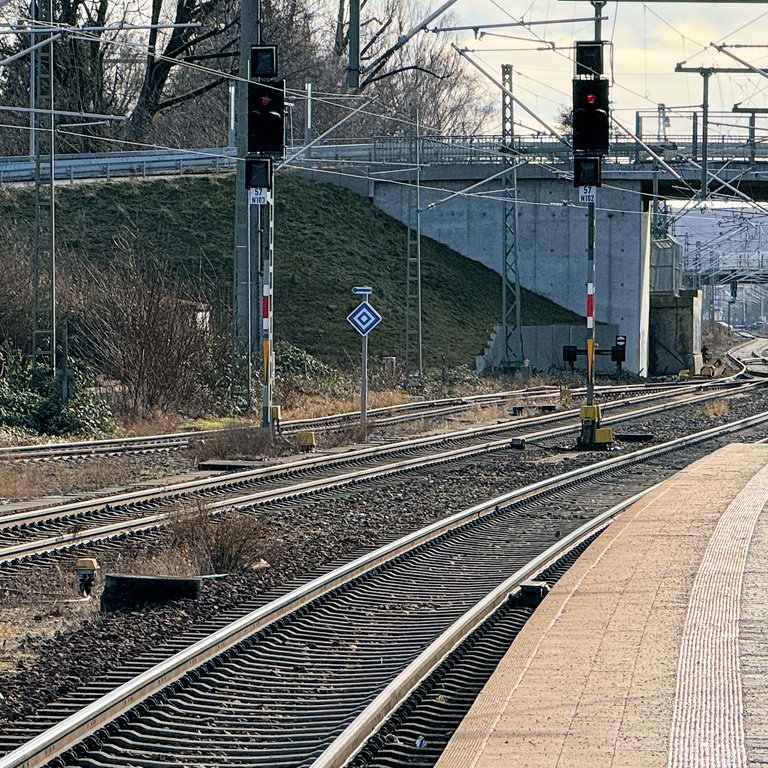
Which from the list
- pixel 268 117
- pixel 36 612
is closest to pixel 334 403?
pixel 268 117

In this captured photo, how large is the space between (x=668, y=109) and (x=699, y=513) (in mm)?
39288

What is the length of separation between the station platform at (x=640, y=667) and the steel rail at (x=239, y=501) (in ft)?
15.1

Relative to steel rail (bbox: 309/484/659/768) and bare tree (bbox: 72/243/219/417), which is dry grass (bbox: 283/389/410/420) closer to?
bare tree (bbox: 72/243/219/417)

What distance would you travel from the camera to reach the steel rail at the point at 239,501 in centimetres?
1325

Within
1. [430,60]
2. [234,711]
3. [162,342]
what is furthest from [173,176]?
[234,711]

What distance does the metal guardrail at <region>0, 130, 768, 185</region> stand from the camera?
2189 inches

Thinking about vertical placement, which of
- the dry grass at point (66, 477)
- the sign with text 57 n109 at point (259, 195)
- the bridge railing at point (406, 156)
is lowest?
the dry grass at point (66, 477)

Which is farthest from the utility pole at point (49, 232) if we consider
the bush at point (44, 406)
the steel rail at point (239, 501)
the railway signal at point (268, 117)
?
the steel rail at point (239, 501)

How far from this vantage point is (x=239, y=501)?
1712cm

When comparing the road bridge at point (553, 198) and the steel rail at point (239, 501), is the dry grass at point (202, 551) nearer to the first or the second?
the steel rail at point (239, 501)

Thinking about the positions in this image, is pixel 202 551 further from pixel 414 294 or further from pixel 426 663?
pixel 414 294

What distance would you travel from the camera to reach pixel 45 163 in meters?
63.9

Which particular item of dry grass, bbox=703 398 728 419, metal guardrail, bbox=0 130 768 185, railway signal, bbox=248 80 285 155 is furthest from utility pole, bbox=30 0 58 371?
metal guardrail, bbox=0 130 768 185

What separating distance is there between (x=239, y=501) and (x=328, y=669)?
26.8ft
